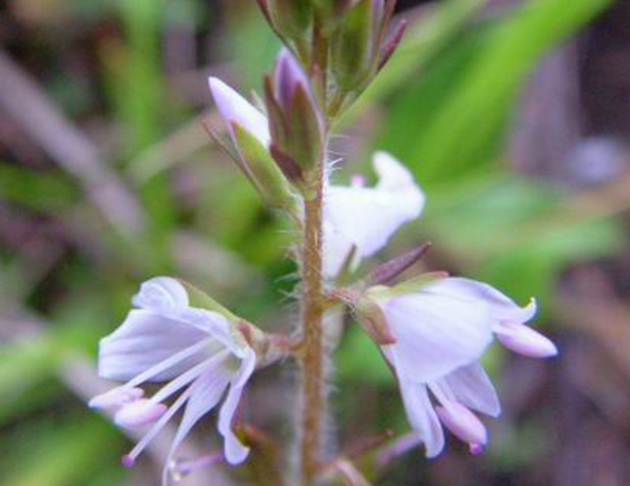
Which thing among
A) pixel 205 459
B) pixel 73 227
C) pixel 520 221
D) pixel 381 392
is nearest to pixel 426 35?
pixel 520 221

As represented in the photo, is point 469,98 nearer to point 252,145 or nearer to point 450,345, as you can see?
point 252,145

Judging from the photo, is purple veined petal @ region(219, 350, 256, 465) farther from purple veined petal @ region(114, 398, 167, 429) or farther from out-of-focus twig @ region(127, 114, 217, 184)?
out-of-focus twig @ region(127, 114, 217, 184)

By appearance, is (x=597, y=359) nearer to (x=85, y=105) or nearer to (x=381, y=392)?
(x=381, y=392)

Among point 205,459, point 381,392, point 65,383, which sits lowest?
point 381,392

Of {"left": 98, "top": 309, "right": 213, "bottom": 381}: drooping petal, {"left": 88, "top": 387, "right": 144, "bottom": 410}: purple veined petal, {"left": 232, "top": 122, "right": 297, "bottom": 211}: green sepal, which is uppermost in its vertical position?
{"left": 232, "top": 122, "right": 297, "bottom": 211}: green sepal

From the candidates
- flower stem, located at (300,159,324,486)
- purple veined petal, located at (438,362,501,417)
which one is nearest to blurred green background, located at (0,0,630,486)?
flower stem, located at (300,159,324,486)

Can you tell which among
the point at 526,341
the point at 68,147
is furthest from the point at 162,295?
the point at 68,147

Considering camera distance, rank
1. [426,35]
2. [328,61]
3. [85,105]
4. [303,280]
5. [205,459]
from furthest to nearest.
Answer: [85,105] → [426,35] → [205,459] → [303,280] → [328,61]
